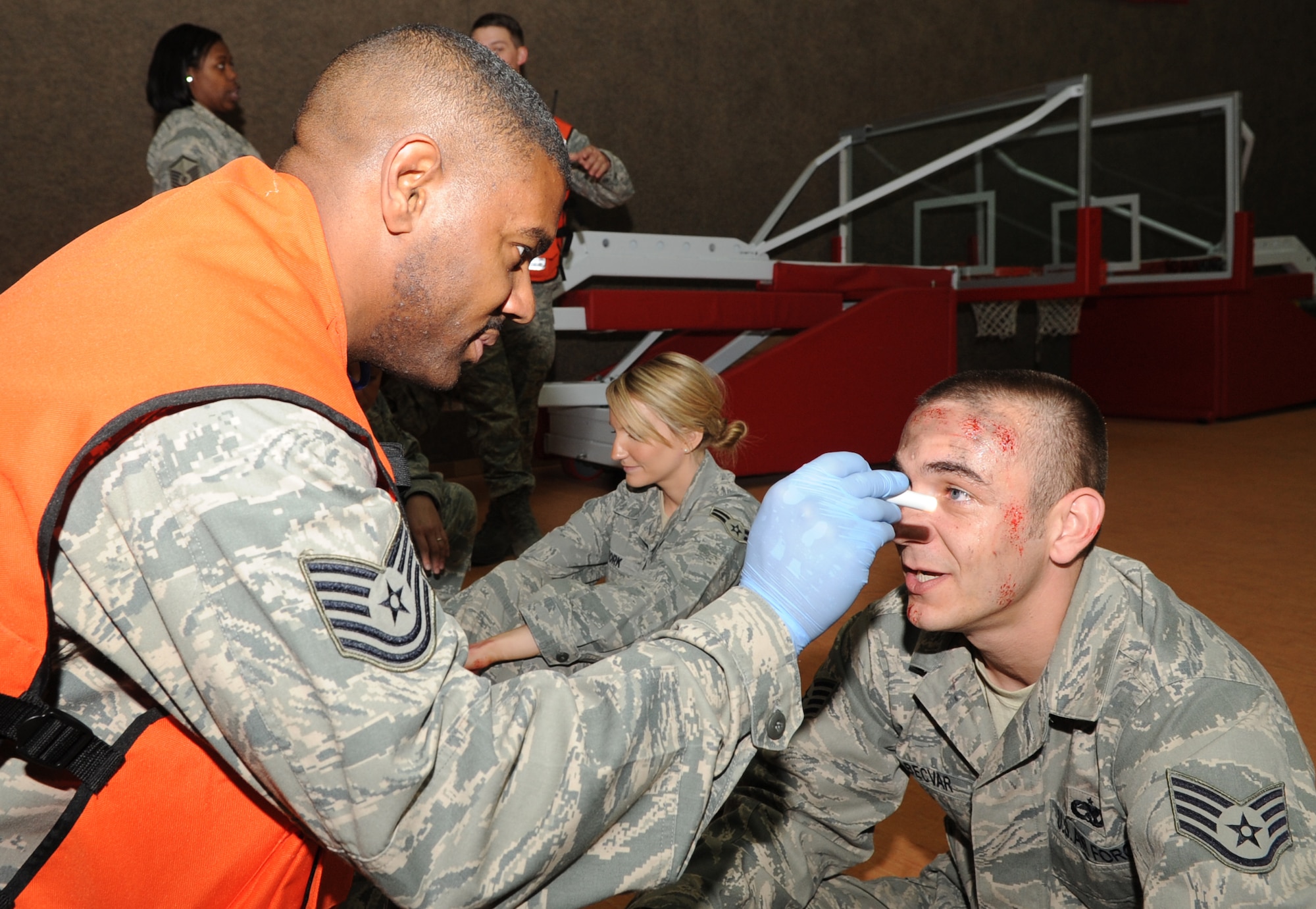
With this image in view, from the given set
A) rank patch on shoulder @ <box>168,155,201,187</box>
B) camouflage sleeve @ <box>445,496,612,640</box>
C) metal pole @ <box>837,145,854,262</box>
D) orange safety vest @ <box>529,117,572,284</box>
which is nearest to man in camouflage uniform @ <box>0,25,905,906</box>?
camouflage sleeve @ <box>445,496,612,640</box>

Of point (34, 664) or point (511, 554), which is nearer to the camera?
point (34, 664)

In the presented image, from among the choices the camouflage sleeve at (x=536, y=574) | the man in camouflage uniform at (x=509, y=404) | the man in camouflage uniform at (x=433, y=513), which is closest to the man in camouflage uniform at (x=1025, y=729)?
the camouflage sleeve at (x=536, y=574)

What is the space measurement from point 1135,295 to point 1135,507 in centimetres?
339

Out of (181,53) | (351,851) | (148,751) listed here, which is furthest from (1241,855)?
(181,53)

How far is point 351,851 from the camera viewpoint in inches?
27.3

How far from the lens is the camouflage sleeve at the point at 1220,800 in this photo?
3.10 feet

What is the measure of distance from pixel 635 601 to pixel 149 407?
4.80 feet

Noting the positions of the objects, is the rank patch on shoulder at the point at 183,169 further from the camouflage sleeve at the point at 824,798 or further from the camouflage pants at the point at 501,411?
the camouflage sleeve at the point at 824,798

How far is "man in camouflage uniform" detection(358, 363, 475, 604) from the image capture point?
2311 mm

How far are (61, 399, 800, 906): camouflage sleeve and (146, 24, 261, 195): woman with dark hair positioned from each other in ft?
9.52

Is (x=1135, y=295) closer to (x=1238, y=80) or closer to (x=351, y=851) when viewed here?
(x=1238, y=80)

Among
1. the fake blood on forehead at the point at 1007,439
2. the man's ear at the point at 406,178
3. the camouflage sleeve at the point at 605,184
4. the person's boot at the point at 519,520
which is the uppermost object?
the camouflage sleeve at the point at 605,184

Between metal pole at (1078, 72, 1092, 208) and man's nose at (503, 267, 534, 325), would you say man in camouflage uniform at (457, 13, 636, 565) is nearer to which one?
man's nose at (503, 267, 534, 325)

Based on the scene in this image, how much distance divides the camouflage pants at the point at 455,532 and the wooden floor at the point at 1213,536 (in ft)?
2.95
